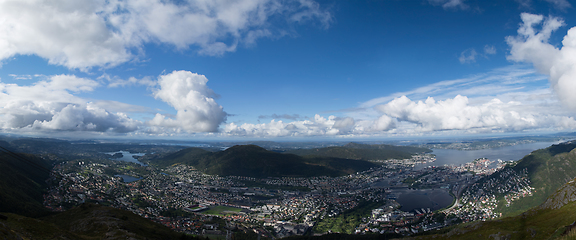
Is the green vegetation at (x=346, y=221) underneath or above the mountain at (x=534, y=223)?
underneath

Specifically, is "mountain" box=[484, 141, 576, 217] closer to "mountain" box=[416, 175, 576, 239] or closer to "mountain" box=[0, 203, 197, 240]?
"mountain" box=[416, 175, 576, 239]

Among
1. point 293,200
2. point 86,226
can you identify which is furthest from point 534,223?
point 86,226

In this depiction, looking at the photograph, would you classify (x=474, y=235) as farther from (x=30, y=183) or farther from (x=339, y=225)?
(x=30, y=183)

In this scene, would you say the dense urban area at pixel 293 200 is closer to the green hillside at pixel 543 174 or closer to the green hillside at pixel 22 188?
the green hillside at pixel 543 174

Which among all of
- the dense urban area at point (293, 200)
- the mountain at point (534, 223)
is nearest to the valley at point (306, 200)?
the dense urban area at point (293, 200)

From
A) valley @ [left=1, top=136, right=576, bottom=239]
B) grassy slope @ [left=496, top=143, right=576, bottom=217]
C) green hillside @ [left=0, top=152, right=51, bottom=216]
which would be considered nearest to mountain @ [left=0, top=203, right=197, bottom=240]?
green hillside @ [left=0, top=152, right=51, bottom=216]
